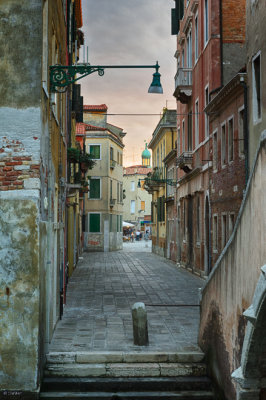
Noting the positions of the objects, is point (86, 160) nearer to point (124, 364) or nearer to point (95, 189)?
point (124, 364)

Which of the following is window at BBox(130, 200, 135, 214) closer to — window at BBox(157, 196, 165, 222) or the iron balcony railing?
window at BBox(157, 196, 165, 222)

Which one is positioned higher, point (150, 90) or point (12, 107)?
point (150, 90)

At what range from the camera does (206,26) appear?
2069 cm

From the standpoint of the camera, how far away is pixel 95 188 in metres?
43.9

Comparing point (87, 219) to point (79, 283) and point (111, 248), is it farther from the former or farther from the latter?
point (79, 283)

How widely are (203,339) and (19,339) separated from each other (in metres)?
3.03

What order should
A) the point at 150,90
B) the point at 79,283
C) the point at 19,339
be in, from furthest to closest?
the point at 79,283
the point at 150,90
the point at 19,339

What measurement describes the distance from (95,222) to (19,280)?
116 feet

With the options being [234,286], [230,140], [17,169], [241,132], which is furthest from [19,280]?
[230,140]

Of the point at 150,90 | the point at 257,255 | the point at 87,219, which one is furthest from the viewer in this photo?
the point at 87,219

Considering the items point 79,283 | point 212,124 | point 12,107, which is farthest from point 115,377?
point 212,124

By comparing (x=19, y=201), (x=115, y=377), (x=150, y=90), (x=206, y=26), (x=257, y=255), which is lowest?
(x=115, y=377)

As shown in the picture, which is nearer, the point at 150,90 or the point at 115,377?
the point at 115,377

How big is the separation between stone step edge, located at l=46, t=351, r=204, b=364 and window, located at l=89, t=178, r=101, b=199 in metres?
35.1
